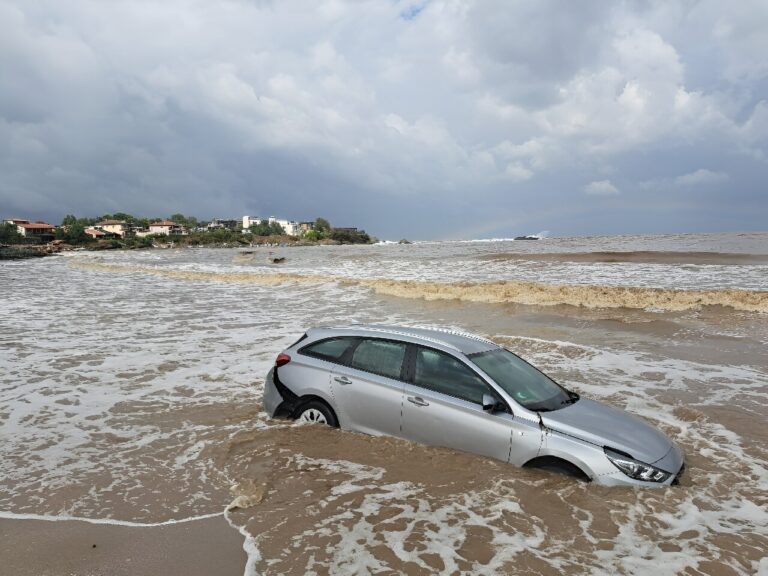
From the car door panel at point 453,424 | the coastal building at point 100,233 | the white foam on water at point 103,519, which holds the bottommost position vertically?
the white foam on water at point 103,519

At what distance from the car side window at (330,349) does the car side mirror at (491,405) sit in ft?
6.31

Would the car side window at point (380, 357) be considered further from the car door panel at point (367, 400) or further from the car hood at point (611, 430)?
the car hood at point (611, 430)

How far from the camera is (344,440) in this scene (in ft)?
19.4

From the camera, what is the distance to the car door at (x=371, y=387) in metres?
5.78

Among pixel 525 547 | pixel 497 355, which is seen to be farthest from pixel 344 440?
pixel 525 547

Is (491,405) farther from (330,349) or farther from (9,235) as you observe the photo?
(9,235)

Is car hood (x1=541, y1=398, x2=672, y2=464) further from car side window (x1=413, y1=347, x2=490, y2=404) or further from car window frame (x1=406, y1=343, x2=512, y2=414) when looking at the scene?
car side window (x1=413, y1=347, x2=490, y2=404)

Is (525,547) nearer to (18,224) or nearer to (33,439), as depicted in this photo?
(33,439)

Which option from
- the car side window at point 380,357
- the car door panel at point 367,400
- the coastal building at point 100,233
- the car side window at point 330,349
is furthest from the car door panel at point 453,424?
the coastal building at point 100,233

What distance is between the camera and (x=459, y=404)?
17.7ft

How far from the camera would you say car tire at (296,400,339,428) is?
6176 millimetres

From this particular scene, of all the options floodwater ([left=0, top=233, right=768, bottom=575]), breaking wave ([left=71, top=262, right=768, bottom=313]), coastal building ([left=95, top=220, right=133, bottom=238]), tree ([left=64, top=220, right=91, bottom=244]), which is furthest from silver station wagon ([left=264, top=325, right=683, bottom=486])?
coastal building ([left=95, top=220, right=133, bottom=238])

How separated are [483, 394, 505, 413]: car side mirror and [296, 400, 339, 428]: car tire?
6.12ft

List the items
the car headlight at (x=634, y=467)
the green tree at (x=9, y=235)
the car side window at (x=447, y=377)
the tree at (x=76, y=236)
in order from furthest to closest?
the tree at (x=76, y=236) → the green tree at (x=9, y=235) → the car side window at (x=447, y=377) → the car headlight at (x=634, y=467)
